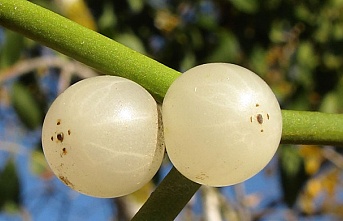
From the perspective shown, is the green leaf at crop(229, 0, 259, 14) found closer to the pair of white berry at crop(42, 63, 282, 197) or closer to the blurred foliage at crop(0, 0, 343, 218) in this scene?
the blurred foliage at crop(0, 0, 343, 218)

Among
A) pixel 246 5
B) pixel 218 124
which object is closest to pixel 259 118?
pixel 218 124

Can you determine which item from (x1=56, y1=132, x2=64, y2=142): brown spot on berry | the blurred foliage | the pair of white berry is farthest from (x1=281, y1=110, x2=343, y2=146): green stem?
the blurred foliage

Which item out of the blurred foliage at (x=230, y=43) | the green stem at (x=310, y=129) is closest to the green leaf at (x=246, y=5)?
the blurred foliage at (x=230, y=43)

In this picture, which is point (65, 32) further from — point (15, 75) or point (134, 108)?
point (15, 75)

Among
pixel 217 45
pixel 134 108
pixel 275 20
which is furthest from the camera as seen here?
pixel 275 20

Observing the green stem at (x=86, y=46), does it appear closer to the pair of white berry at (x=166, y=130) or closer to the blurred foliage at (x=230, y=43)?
the pair of white berry at (x=166, y=130)

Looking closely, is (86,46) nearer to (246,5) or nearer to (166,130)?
(166,130)

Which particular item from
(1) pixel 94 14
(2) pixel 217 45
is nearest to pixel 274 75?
(2) pixel 217 45

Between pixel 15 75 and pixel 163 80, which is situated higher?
pixel 163 80
